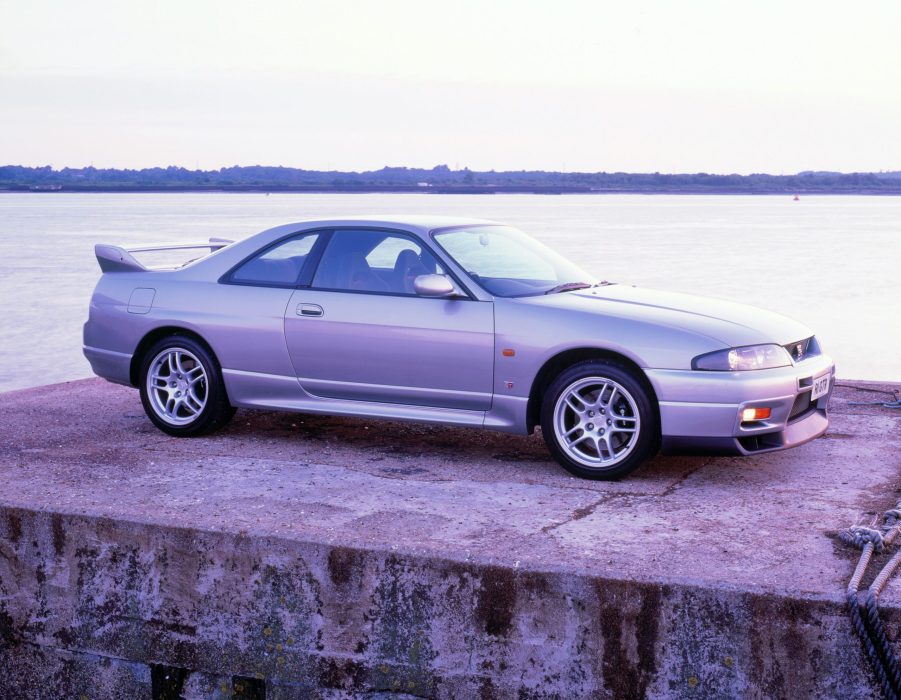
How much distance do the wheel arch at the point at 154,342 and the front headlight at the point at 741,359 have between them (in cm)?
307

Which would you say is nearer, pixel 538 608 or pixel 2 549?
pixel 538 608

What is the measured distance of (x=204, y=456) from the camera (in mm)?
6715

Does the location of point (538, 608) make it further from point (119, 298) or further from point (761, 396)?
point (119, 298)

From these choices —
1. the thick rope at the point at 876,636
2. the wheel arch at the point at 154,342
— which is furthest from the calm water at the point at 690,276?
the thick rope at the point at 876,636

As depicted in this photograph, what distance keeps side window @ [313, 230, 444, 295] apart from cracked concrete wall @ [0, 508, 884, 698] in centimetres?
224

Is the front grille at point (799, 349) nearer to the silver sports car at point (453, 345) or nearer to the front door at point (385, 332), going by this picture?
the silver sports car at point (453, 345)

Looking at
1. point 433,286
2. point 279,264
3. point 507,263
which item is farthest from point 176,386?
point 507,263

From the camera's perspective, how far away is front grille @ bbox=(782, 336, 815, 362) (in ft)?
20.4

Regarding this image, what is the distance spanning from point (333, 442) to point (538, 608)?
9.75 ft

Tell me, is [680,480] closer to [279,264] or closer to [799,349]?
[799,349]

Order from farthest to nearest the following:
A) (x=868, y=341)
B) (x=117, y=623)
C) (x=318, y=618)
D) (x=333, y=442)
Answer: (x=868, y=341), (x=333, y=442), (x=117, y=623), (x=318, y=618)

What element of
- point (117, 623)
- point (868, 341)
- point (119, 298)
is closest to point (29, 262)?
point (868, 341)

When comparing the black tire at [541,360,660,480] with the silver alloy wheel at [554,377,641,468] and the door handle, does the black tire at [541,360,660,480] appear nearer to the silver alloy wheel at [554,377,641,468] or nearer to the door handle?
the silver alloy wheel at [554,377,641,468]

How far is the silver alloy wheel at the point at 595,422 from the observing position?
6.05m
